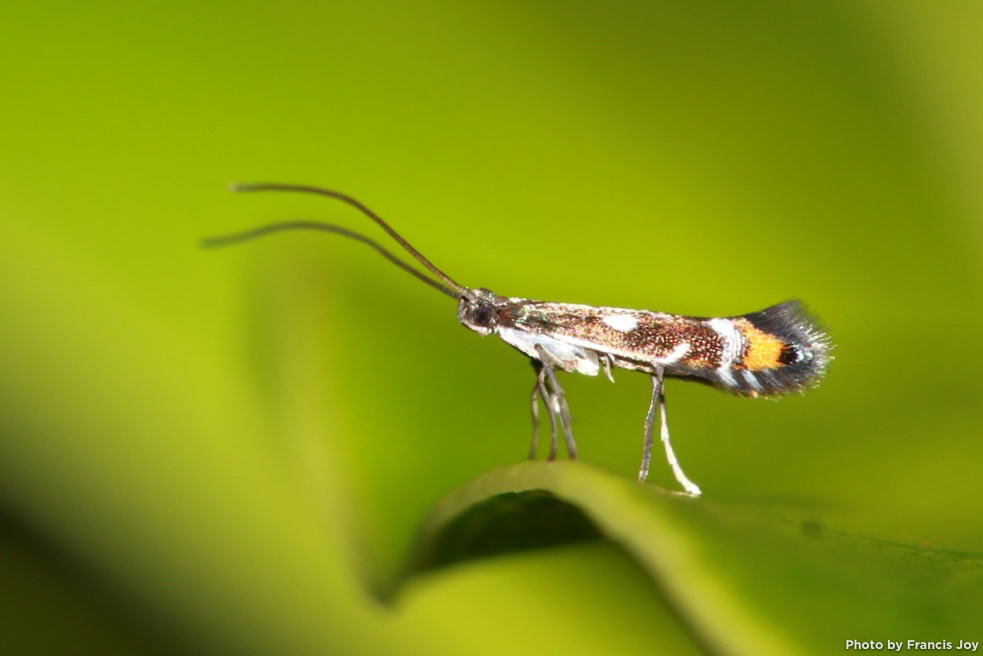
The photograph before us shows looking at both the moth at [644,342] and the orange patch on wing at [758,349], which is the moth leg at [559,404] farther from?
the orange patch on wing at [758,349]

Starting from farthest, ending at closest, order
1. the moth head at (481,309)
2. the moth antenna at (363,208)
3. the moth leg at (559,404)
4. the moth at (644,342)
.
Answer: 1. the moth head at (481,309)
2. the moth at (644,342)
3. the moth leg at (559,404)
4. the moth antenna at (363,208)

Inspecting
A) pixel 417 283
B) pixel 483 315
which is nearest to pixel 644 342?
pixel 483 315

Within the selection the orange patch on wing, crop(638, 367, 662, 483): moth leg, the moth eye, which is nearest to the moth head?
the moth eye

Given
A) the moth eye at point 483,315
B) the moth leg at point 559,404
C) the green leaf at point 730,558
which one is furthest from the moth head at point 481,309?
the green leaf at point 730,558

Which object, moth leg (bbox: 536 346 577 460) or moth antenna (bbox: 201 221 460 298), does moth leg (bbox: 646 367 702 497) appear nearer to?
moth leg (bbox: 536 346 577 460)

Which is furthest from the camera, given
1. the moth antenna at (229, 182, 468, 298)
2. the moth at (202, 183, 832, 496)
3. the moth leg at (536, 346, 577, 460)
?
the moth at (202, 183, 832, 496)

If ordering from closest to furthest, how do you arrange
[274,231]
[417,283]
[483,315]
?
1. [274,231]
2. [483,315]
3. [417,283]

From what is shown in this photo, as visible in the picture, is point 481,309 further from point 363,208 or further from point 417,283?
point 363,208
